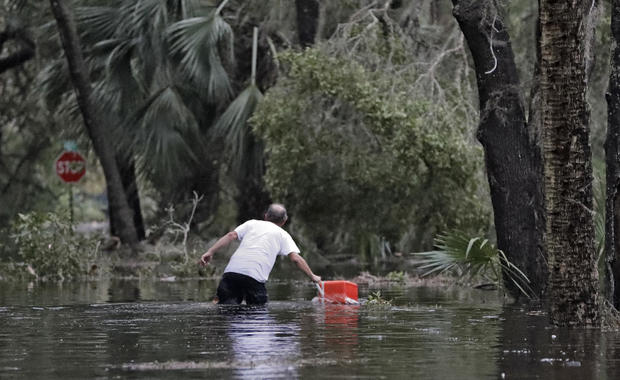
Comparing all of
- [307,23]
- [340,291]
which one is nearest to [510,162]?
[340,291]

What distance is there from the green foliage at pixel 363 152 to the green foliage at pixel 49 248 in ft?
13.6

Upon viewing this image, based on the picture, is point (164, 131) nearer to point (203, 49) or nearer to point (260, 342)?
point (203, 49)

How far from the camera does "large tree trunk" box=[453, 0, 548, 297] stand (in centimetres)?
1791

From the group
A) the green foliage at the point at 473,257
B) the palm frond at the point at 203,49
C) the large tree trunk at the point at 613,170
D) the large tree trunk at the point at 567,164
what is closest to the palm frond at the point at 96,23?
the palm frond at the point at 203,49

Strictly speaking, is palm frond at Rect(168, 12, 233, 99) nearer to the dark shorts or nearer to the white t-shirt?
the dark shorts

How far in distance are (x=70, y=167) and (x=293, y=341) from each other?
25554 millimetres

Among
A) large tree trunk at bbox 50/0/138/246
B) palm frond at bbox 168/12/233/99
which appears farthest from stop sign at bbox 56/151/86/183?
palm frond at bbox 168/12/233/99

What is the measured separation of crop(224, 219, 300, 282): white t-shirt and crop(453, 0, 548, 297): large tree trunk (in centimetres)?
309

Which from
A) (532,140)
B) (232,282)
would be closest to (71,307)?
(232,282)

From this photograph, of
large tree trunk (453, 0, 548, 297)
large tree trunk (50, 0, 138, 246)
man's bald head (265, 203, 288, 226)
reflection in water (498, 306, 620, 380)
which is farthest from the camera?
large tree trunk (50, 0, 138, 246)

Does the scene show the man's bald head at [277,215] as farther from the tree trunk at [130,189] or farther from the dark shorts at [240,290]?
the tree trunk at [130,189]

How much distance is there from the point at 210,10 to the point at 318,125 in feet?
18.4

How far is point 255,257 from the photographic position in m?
16.6

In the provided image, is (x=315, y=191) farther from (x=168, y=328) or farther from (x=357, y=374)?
(x=357, y=374)
